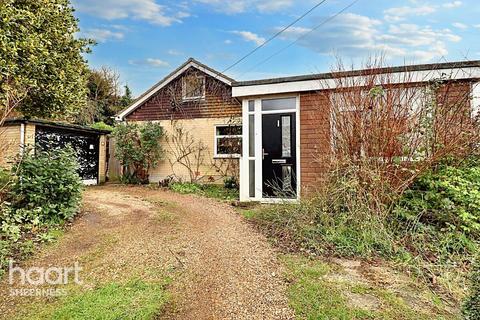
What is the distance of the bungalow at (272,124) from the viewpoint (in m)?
6.18

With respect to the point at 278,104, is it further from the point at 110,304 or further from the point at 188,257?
the point at 110,304

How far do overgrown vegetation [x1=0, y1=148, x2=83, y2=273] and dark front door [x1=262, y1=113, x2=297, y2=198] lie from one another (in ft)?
15.2

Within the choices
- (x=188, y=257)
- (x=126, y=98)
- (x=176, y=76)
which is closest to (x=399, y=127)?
(x=188, y=257)

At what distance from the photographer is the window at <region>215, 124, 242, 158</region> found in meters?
12.1

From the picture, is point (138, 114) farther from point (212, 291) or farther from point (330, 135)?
point (212, 291)

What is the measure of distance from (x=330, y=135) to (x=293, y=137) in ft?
4.95

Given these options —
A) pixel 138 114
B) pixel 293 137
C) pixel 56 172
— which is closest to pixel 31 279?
pixel 56 172

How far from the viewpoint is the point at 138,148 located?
12.7 metres

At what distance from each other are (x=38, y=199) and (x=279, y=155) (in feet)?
18.1

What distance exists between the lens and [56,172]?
5711 millimetres

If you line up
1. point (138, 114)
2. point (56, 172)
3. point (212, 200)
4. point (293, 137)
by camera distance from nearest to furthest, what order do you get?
1. point (56, 172)
2. point (293, 137)
3. point (212, 200)
4. point (138, 114)

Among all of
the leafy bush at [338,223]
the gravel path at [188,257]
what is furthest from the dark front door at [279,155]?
the leafy bush at [338,223]

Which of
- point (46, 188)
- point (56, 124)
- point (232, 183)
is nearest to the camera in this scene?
point (46, 188)

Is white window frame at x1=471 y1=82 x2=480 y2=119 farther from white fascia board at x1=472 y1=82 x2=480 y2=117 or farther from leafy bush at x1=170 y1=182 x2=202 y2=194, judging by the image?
leafy bush at x1=170 y1=182 x2=202 y2=194
